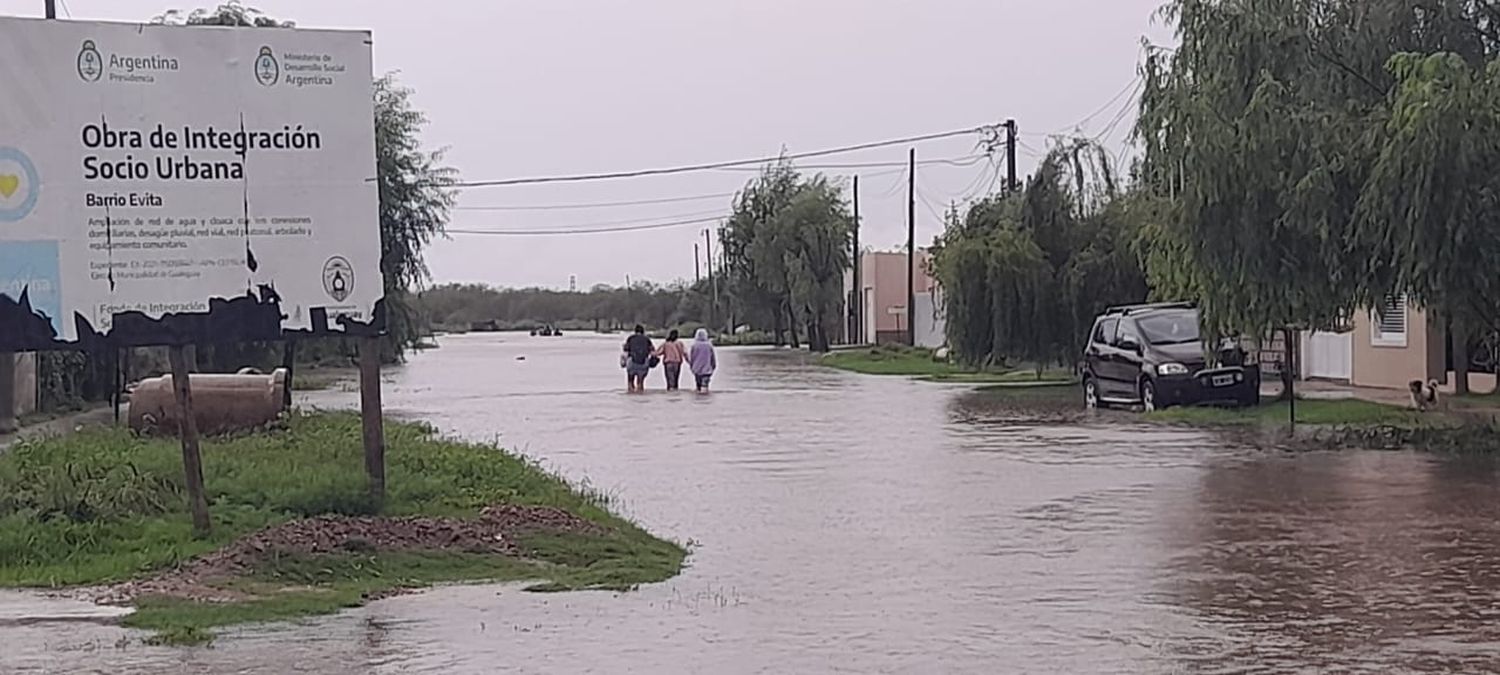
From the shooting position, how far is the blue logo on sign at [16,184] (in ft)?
42.4

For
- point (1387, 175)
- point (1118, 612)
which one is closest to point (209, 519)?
point (1118, 612)

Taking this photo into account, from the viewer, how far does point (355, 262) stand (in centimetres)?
1419

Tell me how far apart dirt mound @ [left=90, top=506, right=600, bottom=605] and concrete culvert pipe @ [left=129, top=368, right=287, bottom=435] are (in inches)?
325

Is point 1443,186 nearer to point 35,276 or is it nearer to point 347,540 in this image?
point 347,540

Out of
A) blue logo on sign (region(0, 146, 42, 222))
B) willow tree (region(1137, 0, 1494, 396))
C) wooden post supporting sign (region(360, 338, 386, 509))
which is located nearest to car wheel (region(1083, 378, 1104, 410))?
willow tree (region(1137, 0, 1494, 396))

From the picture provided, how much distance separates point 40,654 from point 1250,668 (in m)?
5.78

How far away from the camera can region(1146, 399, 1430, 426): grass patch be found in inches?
1011

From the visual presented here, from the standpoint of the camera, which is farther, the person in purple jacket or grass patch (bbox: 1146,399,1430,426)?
the person in purple jacket

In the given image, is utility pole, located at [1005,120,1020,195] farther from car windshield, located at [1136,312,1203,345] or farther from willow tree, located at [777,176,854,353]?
willow tree, located at [777,176,854,353]

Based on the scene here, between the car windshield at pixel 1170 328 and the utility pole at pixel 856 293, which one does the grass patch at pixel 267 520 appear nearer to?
the car windshield at pixel 1170 328

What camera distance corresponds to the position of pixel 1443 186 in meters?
18.5

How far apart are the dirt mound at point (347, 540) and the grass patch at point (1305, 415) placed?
1462 cm

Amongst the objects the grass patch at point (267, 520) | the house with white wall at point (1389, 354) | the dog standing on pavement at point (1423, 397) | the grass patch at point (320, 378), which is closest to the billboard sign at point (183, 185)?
the grass patch at point (267, 520)

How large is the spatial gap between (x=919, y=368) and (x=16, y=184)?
4201 centimetres
